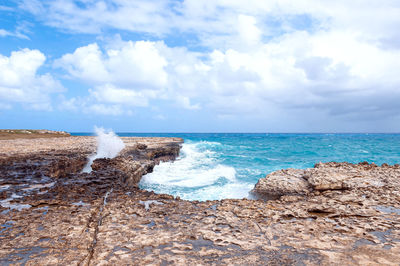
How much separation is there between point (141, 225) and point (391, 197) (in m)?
6.78

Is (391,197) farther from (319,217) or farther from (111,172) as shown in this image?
(111,172)

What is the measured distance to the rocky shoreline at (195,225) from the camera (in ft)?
13.0

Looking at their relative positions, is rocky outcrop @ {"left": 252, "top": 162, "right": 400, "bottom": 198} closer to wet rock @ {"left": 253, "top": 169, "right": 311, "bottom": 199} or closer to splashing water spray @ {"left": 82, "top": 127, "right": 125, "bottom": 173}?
wet rock @ {"left": 253, "top": 169, "right": 311, "bottom": 199}

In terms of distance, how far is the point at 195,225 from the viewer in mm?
5223

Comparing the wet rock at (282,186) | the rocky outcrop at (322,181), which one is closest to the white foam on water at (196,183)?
the wet rock at (282,186)

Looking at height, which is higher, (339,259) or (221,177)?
(339,259)

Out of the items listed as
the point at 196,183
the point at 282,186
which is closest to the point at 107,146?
the point at 196,183

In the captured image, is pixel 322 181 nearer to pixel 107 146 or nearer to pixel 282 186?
pixel 282 186

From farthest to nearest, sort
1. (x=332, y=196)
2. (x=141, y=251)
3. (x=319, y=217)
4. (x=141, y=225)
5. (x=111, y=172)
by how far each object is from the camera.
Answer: (x=111, y=172), (x=332, y=196), (x=319, y=217), (x=141, y=225), (x=141, y=251)

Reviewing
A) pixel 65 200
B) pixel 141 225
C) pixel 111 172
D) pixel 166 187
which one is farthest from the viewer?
pixel 166 187

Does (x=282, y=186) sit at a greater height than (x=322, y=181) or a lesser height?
lesser

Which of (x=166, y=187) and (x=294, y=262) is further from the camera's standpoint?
(x=166, y=187)

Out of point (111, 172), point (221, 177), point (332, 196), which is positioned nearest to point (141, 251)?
point (332, 196)

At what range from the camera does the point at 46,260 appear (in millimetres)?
3766
